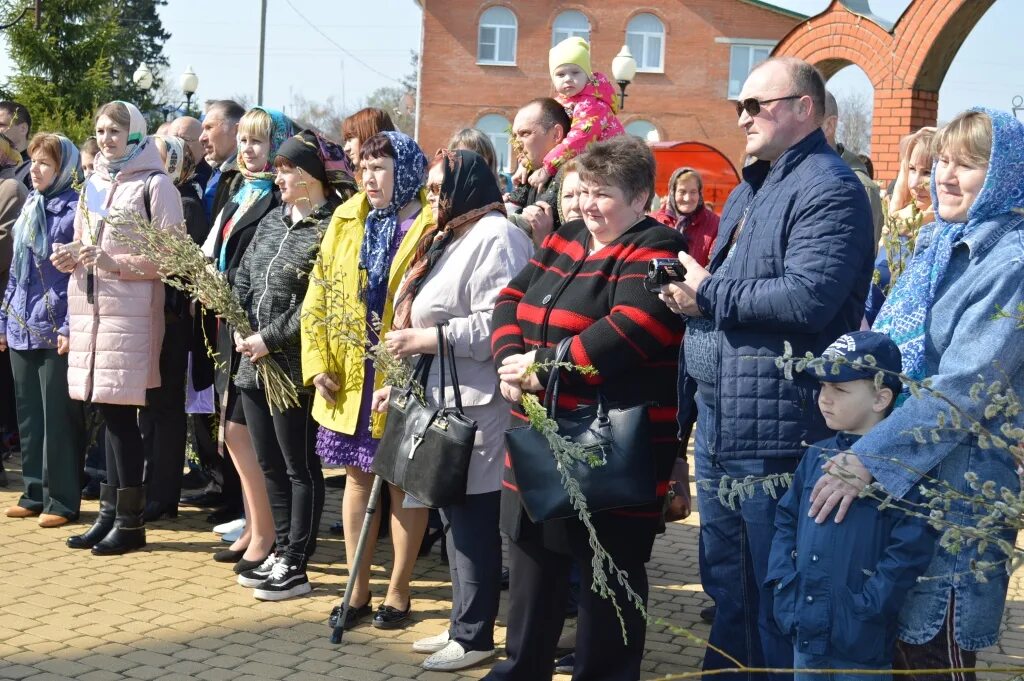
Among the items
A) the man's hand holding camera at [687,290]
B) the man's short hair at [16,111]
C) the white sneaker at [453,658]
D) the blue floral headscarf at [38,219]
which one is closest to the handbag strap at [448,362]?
the white sneaker at [453,658]

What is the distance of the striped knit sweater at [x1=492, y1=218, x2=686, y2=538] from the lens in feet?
13.5

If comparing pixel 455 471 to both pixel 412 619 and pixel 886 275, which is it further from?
pixel 886 275

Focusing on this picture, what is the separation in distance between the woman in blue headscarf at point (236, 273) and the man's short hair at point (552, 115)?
4.53 feet

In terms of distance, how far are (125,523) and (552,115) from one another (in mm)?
3211

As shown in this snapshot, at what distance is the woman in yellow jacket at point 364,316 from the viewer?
17.6 ft

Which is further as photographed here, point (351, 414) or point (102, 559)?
point (102, 559)

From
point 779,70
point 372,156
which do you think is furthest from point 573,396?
point 372,156

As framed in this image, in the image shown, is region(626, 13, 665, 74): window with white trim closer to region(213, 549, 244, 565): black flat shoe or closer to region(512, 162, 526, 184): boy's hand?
region(512, 162, 526, 184): boy's hand

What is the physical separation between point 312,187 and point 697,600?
9.31 ft

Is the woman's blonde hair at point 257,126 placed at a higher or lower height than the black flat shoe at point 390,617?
higher

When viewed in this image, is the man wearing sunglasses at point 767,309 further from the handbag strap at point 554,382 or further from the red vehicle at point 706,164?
the red vehicle at point 706,164

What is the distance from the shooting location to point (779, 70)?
12.9ft

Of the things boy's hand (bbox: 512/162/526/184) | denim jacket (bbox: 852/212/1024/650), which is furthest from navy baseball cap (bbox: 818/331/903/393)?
boy's hand (bbox: 512/162/526/184)

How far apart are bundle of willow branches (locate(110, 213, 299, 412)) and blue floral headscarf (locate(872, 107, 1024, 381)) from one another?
3.06 metres
